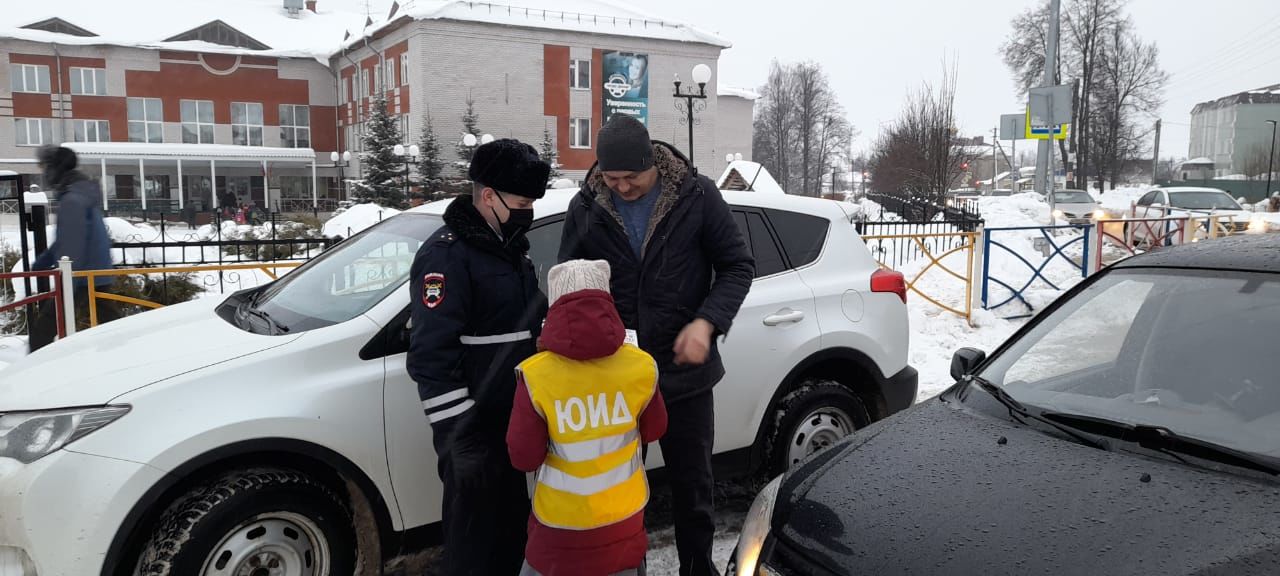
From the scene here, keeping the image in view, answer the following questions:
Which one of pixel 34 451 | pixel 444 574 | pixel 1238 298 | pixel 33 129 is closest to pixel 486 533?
pixel 444 574

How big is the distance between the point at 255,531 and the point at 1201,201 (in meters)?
23.8

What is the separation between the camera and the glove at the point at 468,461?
258 centimetres

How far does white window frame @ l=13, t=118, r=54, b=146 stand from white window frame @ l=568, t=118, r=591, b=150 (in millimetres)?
28924

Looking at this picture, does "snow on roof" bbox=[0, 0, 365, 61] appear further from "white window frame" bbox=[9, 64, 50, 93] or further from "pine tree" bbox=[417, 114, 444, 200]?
"pine tree" bbox=[417, 114, 444, 200]

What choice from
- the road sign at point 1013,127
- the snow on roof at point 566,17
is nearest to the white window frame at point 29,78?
the snow on roof at point 566,17

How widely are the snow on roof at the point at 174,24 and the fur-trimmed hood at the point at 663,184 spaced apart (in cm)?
5112

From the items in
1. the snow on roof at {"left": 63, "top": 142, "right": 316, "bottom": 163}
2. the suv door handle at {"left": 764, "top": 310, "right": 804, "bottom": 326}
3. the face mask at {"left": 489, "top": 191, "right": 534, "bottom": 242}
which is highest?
the snow on roof at {"left": 63, "top": 142, "right": 316, "bottom": 163}

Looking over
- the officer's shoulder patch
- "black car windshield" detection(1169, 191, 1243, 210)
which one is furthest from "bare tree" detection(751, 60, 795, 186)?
the officer's shoulder patch

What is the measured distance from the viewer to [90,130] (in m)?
46.0

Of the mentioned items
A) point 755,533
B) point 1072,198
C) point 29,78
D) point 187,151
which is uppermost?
point 29,78

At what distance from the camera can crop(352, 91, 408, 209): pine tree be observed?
36.1 m

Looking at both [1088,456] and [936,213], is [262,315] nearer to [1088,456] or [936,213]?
[1088,456]

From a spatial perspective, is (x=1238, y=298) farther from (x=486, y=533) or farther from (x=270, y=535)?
(x=270, y=535)

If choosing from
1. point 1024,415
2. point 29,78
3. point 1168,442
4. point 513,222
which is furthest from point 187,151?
point 1168,442
